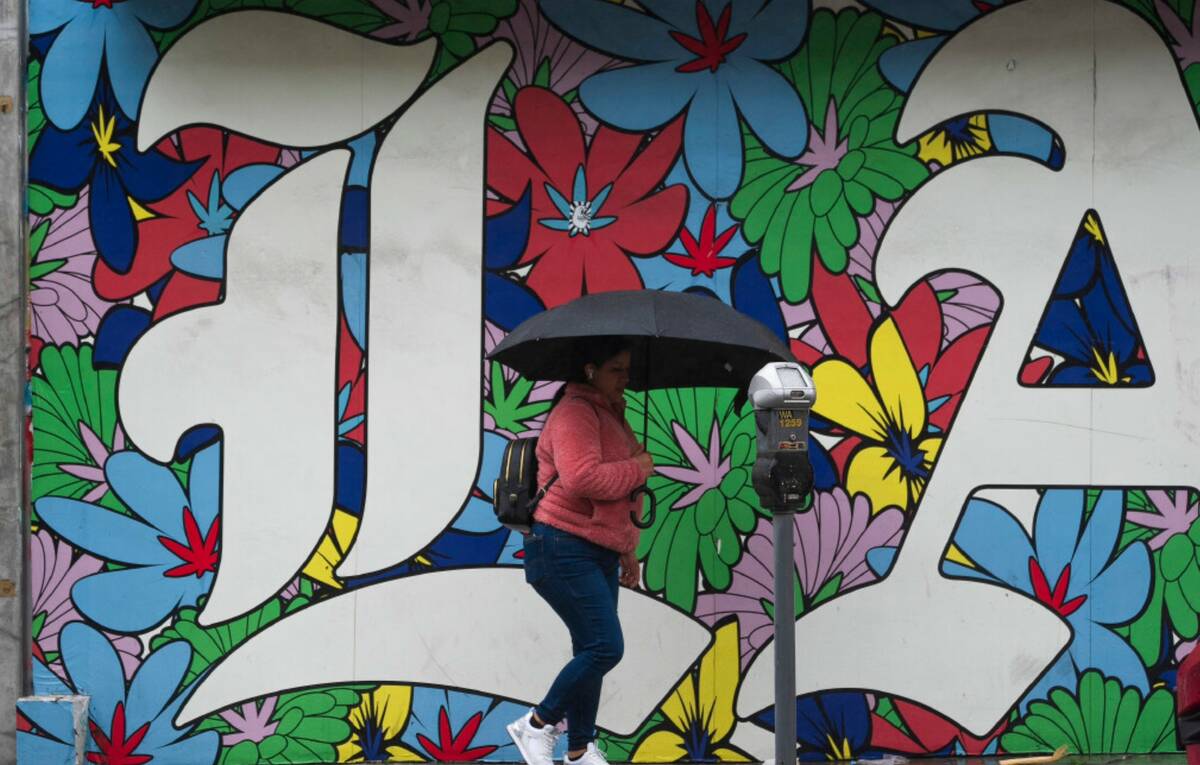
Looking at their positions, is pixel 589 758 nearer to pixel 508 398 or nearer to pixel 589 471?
pixel 589 471

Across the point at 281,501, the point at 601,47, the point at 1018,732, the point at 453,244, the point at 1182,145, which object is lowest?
the point at 1018,732

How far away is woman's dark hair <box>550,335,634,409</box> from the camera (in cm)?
509

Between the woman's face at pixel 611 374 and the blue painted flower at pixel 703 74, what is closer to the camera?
the woman's face at pixel 611 374

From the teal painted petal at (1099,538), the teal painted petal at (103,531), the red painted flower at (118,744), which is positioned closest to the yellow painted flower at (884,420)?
the teal painted petal at (1099,538)

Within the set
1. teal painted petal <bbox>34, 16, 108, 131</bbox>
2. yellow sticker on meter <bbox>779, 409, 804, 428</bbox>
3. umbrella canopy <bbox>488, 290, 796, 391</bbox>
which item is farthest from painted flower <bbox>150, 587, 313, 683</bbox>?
yellow sticker on meter <bbox>779, 409, 804, 428</bbox>

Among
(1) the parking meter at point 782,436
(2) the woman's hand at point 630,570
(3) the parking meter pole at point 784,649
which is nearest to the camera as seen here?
(1) the parking meter at point 782,436

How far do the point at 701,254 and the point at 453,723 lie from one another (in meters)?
2.31

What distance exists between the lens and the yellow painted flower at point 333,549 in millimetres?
5770

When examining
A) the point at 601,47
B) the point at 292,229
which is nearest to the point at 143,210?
the point at 292,229

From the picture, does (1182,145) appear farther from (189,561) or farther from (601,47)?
(189,561)

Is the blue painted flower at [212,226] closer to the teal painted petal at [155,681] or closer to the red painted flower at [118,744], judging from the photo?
the teal painted petal at [155,681]

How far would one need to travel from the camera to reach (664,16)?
19.3ft

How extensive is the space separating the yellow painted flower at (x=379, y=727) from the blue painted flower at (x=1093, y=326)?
321 cm

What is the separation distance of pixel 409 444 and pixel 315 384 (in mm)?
483
